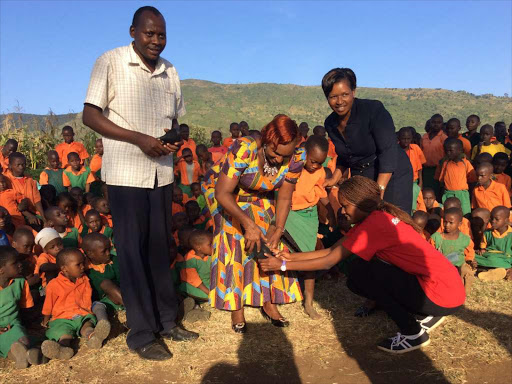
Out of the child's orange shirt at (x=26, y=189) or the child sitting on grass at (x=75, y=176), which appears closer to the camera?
the child's orange shirt at (x=26, y=189)

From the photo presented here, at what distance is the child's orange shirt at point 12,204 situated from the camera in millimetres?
5625

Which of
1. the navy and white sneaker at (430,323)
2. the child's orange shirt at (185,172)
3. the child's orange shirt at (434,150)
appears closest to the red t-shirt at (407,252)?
the navy and white sneaker at (430,323)

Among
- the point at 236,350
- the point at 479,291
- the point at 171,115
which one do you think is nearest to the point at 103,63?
the point at 171,115

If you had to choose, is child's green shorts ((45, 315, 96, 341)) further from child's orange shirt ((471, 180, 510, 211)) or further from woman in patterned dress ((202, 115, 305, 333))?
child's orange shirt ((471, 180, 510, 211))

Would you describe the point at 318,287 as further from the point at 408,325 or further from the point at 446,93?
the point at 446,93

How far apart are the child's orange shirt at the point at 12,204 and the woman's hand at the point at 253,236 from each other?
377 cm

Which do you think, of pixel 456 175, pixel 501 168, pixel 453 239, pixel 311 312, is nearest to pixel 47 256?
pixel 311 312

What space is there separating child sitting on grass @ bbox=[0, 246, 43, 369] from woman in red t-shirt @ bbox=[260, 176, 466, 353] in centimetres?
182

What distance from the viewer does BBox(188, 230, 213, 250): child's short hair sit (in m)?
4.38

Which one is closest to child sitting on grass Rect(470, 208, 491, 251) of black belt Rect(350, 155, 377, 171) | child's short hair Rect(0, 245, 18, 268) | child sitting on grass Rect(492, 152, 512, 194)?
child sitting on grass Rect(492, 152, 512, 194)

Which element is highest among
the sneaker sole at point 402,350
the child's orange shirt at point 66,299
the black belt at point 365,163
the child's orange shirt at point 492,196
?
the black belt at point 365,163

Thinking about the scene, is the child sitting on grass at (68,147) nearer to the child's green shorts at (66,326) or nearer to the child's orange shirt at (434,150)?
the child's green shorts at (66,326)

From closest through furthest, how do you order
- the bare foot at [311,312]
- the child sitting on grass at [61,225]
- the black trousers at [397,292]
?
1. the black trousers at [397,292]
2. the bare foot at [311,312]
3. the child sitting on grass at [61,225]

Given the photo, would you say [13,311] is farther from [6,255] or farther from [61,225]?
[61,225]
